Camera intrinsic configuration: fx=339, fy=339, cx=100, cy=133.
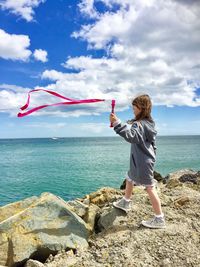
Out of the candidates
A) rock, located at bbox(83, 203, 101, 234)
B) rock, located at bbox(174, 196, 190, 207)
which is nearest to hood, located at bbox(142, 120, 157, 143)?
rock, located at bbox(174, 196, 190, 207)

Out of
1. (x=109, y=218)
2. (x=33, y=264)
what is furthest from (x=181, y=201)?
(x=33, y=264)

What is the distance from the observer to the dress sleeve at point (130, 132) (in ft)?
20.2

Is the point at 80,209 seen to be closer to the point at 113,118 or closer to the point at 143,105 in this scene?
the point at 113,118

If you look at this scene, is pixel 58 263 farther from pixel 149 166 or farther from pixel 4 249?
pixel 149 166

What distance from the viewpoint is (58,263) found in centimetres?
584

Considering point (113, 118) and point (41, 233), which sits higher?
point (113, 118)

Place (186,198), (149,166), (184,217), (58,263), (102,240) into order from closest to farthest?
(58,263) < (102,240) < (149,166) < (184,217) < (186,198)

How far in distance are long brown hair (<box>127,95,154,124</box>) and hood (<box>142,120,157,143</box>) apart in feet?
0.39

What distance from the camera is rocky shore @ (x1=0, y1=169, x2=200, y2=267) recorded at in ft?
18.9

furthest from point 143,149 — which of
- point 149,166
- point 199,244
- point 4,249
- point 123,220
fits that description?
point 4,249

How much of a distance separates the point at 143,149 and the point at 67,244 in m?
2.33

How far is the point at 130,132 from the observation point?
6.33m

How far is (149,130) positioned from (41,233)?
9.47ft

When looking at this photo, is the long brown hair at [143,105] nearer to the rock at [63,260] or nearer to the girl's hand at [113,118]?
the girl's hand at [113,118]
